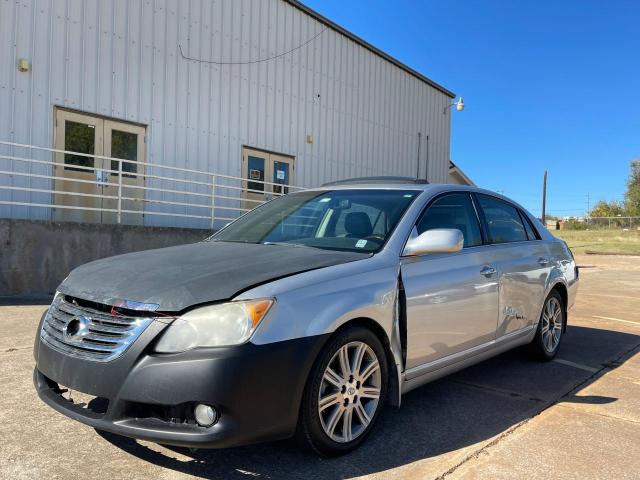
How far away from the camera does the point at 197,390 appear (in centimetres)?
233

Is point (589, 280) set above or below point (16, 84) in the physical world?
below

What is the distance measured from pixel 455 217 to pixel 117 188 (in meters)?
8.50

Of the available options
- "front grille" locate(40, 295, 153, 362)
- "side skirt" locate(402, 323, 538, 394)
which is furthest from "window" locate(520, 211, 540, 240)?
"front grille" locate(40, 295, 153, 362)

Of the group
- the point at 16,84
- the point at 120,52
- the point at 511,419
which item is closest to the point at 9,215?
the point at 16,84

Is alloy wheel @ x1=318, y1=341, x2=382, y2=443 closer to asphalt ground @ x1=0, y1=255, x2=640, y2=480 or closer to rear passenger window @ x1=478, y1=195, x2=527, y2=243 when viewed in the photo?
asphalt ground @ x1=0, y1=255, x2=640, y2=480

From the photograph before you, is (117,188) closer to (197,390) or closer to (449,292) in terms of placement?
(449,292)

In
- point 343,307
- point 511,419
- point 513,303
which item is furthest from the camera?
point 513,303

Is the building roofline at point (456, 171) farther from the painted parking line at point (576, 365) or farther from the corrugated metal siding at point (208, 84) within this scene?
the painted parking line at point (576, 365)

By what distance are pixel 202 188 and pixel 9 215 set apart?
13.3ft

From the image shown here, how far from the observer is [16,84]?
9188 mm

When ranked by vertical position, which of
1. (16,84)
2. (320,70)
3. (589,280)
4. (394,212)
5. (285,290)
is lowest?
(589,280)

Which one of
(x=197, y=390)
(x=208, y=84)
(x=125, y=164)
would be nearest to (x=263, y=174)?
(x=208, y=84)

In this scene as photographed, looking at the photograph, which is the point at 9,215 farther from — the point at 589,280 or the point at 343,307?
the point at 589,280

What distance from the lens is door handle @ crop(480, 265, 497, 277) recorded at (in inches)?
154
